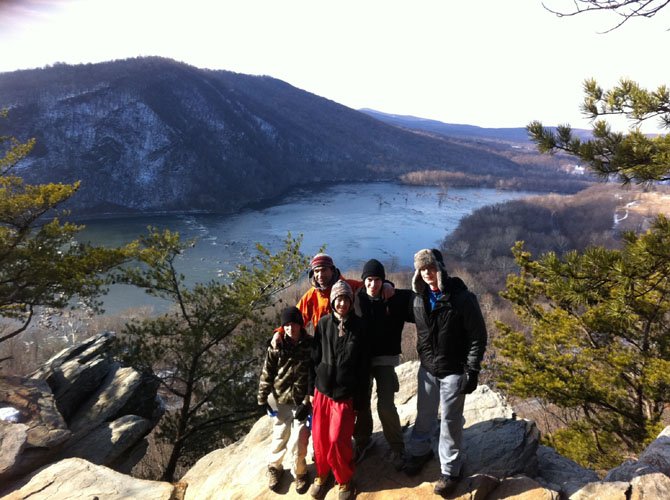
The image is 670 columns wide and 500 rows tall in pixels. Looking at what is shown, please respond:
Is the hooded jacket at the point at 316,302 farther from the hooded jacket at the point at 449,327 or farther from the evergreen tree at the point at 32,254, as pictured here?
the evergreen tree at the point at 32,254

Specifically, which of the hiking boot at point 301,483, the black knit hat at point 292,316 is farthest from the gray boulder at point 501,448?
the black knit hat at point 292,316

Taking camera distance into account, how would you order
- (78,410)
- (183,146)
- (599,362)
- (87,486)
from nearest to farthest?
1. (87,486)
2. (599,362)
3. (78,410)
4. (183,146)

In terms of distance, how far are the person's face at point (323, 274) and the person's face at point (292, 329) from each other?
490 millimetres

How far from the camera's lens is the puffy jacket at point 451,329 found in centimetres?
345

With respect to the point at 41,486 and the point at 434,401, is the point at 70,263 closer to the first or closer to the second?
the point at 41,486

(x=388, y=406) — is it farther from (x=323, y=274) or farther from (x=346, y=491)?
(x=323, y=274)

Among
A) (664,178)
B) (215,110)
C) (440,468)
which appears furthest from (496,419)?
(215,110)

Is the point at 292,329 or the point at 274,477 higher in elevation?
the point at 292,329

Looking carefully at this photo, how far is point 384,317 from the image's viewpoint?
380 centimetres

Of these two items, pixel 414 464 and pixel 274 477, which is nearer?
pixel 414 464

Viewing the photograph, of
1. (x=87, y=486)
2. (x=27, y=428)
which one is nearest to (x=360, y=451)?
(x=87, y=486)

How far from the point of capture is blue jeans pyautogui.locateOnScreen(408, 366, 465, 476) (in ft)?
11.8

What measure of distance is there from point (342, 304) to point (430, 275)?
2.63 ft

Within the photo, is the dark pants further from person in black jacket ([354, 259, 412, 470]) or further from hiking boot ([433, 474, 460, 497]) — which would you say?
hiking boot ([433, 474, 460, 497])
